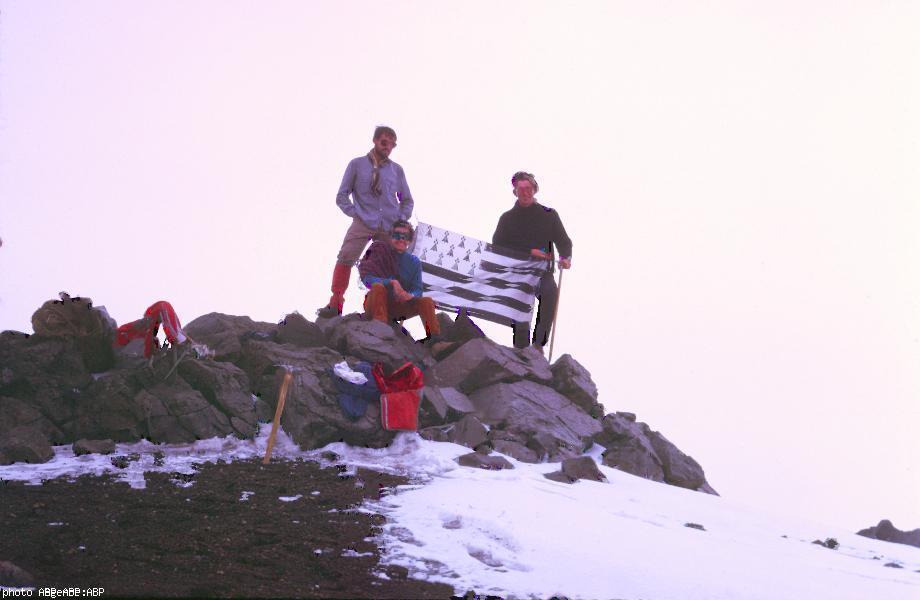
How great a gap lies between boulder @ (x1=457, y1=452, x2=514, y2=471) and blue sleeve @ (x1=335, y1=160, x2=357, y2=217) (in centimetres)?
463

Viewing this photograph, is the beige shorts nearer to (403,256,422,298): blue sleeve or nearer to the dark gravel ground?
(403,256,422,298): blue sleeve

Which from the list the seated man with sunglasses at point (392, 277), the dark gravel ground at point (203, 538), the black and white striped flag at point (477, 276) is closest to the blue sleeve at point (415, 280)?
the seated man with sunglasses at point (392, 277)

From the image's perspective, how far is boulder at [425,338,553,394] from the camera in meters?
12.2

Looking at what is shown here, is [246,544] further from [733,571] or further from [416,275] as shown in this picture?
[416,275]

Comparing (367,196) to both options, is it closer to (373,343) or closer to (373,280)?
(373,280)

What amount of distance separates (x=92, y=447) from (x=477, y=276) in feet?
21.9

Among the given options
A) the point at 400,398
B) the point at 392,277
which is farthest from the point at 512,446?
the point at 392,277

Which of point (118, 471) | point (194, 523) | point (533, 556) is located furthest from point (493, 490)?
point (118, 471)

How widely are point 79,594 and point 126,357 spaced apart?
5342 mm

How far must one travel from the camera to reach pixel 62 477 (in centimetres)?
775

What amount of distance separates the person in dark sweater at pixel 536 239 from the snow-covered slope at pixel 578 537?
139 inches

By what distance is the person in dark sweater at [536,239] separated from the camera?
13.6 metres

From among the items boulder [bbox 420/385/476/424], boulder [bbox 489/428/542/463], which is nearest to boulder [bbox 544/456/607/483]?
boulder [bbox 489/428/542/463]

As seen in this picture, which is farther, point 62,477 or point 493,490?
point 493,490
